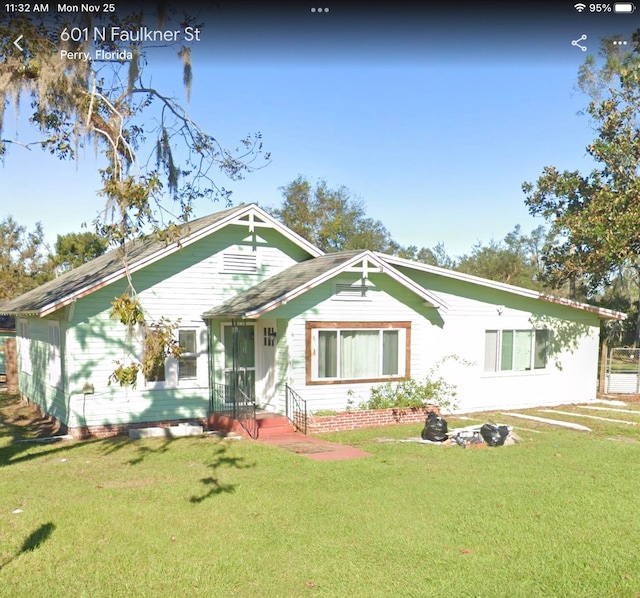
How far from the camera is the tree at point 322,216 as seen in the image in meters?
49.3

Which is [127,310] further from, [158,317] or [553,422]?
[553,422]

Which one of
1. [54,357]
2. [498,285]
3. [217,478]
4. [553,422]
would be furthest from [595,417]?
[54,357]

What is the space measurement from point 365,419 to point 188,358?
455cm

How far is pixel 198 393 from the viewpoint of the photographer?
14.7 metres

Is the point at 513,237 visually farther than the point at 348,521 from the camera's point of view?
Yes

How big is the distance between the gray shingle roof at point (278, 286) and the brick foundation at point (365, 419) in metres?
2.91

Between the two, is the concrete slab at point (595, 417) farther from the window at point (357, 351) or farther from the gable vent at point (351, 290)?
the gable vent at point (351, 290)

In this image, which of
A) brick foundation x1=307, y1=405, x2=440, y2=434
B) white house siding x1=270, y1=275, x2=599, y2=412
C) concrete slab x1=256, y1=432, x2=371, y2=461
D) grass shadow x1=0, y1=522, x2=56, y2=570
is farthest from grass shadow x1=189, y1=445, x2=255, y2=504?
white house siding x1=270, y1=275, x2=599, y2=412

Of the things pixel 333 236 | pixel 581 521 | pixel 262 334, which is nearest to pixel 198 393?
pixel 262 334

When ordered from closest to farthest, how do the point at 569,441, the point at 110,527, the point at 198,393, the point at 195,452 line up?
the point at 110,527 < the point at 195,452 < the point at 569,441 < the point at 198,393

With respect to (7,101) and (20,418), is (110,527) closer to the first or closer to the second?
(7,101)

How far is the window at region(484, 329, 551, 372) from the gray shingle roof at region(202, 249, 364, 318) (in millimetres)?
5323

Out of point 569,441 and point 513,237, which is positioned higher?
point 513,237

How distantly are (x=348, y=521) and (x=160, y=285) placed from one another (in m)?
8.64
